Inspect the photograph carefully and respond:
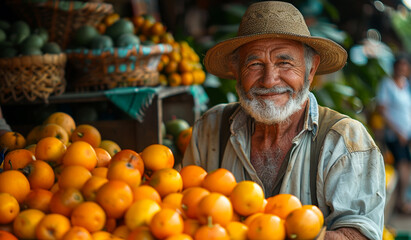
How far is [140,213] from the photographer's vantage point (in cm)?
130

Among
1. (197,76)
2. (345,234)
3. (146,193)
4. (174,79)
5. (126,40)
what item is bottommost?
(197,76)

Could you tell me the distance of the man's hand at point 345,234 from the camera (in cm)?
170

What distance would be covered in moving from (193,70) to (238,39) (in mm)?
2018

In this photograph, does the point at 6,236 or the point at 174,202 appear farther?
the point at 174,202

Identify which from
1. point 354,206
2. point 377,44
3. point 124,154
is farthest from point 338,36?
point 124,154

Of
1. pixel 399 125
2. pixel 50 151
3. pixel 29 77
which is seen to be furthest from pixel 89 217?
pixel 399 125

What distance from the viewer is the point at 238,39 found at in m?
2.16

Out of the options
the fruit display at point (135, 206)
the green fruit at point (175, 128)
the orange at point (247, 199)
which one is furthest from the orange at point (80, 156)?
the green fruit at point (175, 128)

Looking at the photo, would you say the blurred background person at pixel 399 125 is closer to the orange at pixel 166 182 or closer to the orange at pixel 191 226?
the orange at pixel 166 182

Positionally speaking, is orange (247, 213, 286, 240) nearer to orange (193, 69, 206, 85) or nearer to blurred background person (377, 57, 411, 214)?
orange (193, 69, 206, 85)

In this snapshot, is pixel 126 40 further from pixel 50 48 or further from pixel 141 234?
pixel 141 234

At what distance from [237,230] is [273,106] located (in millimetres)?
953

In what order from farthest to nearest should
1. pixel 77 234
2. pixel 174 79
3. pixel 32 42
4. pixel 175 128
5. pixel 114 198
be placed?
pixel 174 79 < pixel 175 128 < pixel 32 42 < pixel 114 198 < pixel 77 234

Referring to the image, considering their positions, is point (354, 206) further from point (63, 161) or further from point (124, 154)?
point (63, 161)
